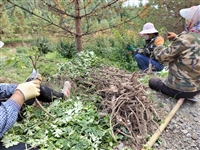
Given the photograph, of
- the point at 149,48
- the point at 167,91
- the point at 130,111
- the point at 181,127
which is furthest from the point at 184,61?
the point at 149,48

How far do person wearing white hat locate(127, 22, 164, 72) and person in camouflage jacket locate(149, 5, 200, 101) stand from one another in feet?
5.34

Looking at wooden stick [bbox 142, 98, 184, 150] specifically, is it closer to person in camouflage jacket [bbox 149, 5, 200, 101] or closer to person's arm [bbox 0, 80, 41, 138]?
person in camouflage jacket [bbox 149, 5, 200, 101]

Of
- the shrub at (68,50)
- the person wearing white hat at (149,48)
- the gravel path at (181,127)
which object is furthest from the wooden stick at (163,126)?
the shrub at (68,50)

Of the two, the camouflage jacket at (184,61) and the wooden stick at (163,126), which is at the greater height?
the camouflage jacket at (184,61)

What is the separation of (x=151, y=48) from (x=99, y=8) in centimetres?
150

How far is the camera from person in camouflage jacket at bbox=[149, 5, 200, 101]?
7.91 ft

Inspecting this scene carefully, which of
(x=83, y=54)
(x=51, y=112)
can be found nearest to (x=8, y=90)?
(x=51, y=112)

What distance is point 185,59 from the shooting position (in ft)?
8.16

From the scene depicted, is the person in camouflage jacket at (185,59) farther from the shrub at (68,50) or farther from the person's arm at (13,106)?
the shrub at (68,50)

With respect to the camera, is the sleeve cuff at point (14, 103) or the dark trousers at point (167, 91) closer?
the sleeve cuff at point (14, 103)

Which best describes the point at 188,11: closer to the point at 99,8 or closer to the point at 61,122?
the point at 61,122

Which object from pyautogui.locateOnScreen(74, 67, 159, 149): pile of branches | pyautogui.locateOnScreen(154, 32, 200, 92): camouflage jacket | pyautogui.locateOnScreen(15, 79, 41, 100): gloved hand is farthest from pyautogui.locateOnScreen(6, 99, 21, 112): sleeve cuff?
pyautogui.locateOnScreen(154, 32, 200, 92): camouflage jacket

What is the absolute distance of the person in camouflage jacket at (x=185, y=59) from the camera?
Result: 2.41m

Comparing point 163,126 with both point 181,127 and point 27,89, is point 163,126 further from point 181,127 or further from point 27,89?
point 27,89
